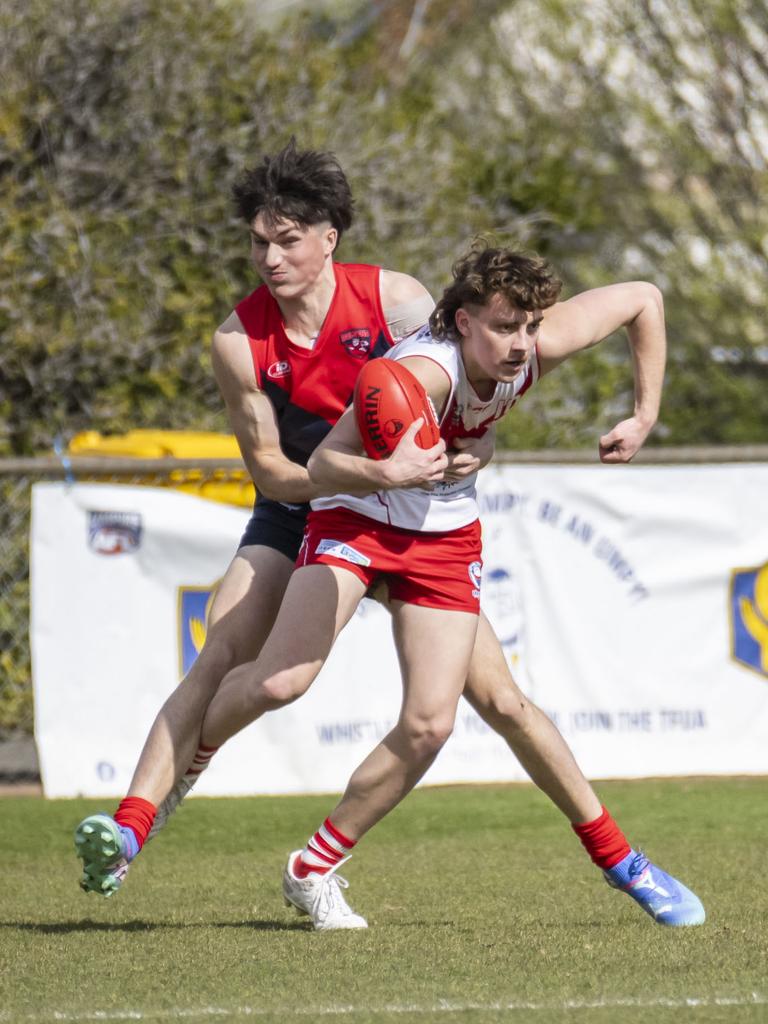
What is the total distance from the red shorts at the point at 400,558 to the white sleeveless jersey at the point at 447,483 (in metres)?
0.03

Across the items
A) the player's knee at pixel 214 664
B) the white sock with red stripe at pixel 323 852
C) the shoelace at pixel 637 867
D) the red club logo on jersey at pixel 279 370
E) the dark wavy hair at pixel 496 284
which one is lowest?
the shoelace at pixel 637 867

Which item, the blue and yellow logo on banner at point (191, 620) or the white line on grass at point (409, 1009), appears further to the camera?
the blue and yellow logo on banner at point (191, 620)

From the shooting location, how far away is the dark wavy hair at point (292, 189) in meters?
4.72

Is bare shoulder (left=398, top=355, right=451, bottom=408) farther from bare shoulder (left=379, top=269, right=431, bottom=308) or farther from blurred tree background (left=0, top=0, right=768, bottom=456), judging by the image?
blurred tree background (left=0, top=0, right=768, bottom=456)

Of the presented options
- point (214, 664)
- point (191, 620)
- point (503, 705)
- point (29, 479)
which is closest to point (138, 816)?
point (214, 664)

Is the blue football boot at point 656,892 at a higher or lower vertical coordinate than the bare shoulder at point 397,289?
lower

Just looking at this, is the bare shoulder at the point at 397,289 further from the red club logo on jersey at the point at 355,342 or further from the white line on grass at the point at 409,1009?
the white line on grass at the point at 409,1009

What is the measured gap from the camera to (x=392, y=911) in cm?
509

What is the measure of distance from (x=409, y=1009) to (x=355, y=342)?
2.06 meters

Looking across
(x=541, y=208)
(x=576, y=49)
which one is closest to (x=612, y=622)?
(x=541, y=208)

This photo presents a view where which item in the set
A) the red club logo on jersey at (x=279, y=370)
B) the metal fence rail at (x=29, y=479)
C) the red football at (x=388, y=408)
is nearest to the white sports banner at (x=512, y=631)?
the metal fence rail at (x=29, y=479)

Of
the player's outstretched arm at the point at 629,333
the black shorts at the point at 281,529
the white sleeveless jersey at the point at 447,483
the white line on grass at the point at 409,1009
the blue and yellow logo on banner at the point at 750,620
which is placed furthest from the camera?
the blue and yellow logo on banner at the point at 750,620

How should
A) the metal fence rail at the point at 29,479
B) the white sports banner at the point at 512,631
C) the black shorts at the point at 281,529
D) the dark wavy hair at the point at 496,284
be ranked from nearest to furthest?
the dark wavy hair at the point at 496,284 → the black shorts at the point at 281,529 → the white sports banner at the point at 512,631 → the metal fence rail at the point at 29,479

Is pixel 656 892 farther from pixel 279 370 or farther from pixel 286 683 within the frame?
pixel 279 370
